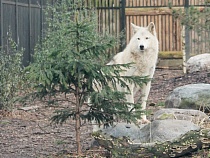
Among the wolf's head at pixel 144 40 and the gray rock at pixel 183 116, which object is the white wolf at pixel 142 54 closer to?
the wolf's head at pixel 144 40

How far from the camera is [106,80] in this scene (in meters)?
7.29

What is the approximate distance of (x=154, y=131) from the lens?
712 cm

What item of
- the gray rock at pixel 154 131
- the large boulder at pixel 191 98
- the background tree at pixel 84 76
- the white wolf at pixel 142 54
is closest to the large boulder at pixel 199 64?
the large boulder at pixel 191 98

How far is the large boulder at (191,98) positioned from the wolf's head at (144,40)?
3.00 ft

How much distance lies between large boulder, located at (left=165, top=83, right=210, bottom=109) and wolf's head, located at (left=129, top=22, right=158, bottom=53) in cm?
91

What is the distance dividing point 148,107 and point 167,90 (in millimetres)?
2428

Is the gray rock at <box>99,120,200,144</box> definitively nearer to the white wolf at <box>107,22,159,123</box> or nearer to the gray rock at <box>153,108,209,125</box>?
the gray rock at <box>153,108,209,125</box>

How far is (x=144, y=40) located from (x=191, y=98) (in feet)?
4.13

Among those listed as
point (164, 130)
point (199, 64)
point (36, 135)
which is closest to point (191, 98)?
point (36, 135)

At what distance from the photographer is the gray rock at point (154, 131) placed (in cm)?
705

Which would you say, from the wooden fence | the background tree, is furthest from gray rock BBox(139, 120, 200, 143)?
the wooden fence

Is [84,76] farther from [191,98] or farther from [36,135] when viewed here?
[191,98]

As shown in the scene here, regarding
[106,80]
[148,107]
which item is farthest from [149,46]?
[106,80]

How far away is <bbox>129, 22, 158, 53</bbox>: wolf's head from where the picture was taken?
399 inches
